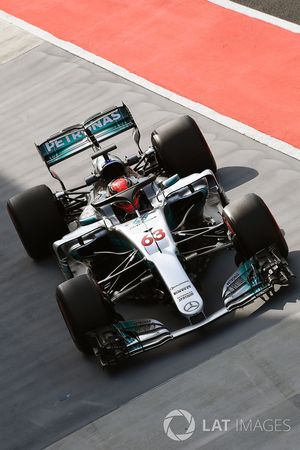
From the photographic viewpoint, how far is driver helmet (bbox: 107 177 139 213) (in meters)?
13.5

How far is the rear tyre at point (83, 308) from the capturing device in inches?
472

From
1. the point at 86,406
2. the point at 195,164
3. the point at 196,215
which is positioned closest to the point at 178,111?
the point at 195,164

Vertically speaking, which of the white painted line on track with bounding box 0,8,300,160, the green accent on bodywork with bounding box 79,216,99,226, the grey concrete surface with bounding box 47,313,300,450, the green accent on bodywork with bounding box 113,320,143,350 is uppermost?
the green accent on bodywork with bounding box 79,216,99,226

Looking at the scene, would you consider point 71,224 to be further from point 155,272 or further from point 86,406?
point 86,406

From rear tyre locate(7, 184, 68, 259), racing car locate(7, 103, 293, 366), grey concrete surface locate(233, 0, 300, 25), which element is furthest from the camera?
grey concrete surface locate(233, 0, 300, 25)

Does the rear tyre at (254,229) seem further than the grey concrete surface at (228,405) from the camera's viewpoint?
Yes

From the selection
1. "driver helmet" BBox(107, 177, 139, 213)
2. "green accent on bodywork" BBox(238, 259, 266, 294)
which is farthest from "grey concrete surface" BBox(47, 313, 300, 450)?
"driver helmet" BBox(107, 177, 139, 213)

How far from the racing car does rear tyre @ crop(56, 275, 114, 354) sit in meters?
0.01

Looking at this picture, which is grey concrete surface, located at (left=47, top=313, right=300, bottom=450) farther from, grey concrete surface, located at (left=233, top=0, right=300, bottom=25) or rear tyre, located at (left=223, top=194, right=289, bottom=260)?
grey concrete surface, located at (left=233, top=0, right=300, bottom=25)

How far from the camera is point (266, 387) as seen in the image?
11062mm

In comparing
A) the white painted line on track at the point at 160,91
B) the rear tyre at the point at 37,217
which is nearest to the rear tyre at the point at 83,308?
the rear tyre at the point at 37,217

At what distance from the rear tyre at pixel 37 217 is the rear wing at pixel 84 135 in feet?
2.02

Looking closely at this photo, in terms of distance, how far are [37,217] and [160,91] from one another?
484 cm

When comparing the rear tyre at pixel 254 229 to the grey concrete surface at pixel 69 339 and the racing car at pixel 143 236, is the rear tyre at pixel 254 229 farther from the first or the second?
the grey concrete surface at pixel 69 339
